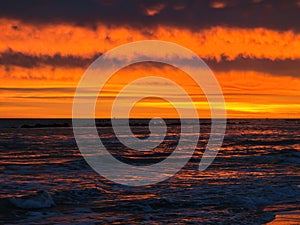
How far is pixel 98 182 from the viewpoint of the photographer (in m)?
19.4

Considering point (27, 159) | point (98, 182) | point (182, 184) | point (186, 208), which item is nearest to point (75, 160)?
point (27, 159)

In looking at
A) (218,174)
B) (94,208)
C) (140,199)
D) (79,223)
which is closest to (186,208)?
(140,199)

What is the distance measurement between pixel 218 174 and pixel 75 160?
9.70 metres

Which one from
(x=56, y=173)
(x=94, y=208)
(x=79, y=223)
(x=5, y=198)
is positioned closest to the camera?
(x=79, y=223)

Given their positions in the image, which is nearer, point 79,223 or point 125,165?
point 79,223

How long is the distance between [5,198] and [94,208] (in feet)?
10.7

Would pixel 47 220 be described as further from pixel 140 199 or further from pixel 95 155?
pixel 95 155

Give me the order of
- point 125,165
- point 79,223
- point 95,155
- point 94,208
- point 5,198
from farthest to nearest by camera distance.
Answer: point 95,155 → point 125,165 → point 5,198 → point 94,208 → point 79,223

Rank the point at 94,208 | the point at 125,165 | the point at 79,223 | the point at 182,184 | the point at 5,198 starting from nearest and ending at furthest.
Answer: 1. the point at 79,223
2. the point at 94,208
3. the point at 5,198
4. the point at 182,184
5. the point at 125,165

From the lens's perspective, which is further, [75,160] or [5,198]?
[75,160]

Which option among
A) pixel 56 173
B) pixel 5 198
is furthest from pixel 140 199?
pixel 56 173

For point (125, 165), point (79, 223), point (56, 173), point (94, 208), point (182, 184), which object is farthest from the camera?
point (125, 165)

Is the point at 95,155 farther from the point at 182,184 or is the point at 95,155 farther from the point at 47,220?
the point at 47,220

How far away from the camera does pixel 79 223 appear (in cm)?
1205
